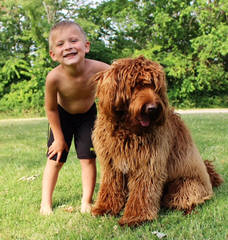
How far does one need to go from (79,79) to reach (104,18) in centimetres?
1966

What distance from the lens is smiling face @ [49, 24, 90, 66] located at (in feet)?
10.4

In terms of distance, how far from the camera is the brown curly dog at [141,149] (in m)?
2.61

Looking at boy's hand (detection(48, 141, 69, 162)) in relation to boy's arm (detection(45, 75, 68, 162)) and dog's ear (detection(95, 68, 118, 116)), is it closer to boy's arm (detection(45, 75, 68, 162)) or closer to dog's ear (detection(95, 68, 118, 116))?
boy's arm (detection(45, 75, 68, 162))

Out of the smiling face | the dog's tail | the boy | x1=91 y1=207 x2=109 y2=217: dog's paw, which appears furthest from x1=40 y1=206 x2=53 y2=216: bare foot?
the dog's tail

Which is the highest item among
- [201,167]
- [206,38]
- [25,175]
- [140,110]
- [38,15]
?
[38,15]

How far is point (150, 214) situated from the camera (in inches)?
113

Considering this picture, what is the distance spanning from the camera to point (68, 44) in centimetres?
316

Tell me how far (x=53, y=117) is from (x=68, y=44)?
2.65 ft

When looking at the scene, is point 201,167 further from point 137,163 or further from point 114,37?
point 114,37

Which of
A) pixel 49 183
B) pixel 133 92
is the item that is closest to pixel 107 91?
pixel 133 92

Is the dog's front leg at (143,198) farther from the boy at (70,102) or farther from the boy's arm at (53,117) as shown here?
the boy's arm at (53,117)

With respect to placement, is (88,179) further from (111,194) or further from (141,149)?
(141,149)

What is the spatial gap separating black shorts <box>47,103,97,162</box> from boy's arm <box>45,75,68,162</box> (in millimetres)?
108

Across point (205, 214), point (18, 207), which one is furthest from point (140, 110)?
point (18, 207)
